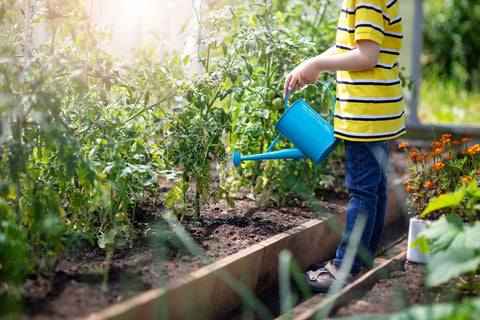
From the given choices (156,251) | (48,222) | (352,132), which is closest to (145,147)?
(156,251)

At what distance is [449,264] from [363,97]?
2.51ft

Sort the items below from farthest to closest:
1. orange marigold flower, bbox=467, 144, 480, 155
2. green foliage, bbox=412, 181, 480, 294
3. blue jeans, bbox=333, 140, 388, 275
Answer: orange marigold flower, bbox=467, 144, 480, 155
blue jeans, bbox=333, 140, 388, 275
green foliage, bbox=412, 181, 480, 294

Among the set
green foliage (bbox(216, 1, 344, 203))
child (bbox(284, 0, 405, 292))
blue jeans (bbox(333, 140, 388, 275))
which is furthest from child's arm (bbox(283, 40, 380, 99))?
green foliage (bbox(216, 1, 344, 203))

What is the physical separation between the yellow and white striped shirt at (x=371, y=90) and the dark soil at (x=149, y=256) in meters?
0.60

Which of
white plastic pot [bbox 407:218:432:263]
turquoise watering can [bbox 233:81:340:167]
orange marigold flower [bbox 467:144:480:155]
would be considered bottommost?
white plastic pot [bbox 407:218:432:263]

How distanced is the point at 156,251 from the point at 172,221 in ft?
1.17

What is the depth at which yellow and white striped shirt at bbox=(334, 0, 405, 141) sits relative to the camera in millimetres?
1907


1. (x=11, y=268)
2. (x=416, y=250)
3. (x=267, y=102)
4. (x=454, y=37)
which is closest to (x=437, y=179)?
(x=416, y=250)

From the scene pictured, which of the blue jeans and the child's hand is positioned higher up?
the child's hand

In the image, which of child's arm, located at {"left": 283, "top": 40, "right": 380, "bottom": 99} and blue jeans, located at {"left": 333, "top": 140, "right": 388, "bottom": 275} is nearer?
child's arm, located at {"left": 283, "top": 40, "right": 380, "bottom": 99}

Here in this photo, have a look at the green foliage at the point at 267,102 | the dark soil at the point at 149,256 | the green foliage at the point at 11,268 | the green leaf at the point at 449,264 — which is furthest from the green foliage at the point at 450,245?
the green foliage at the point at 11,268

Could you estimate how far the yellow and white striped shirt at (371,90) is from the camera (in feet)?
6.26

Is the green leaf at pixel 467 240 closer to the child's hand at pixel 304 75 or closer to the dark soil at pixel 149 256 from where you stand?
the dark soil at pixel 149 256

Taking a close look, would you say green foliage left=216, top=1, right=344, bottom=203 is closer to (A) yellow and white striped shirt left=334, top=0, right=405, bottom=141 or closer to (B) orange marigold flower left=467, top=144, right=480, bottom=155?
(A) yellow and white striped shirt left=334, top=0, right=405, bottom=141
